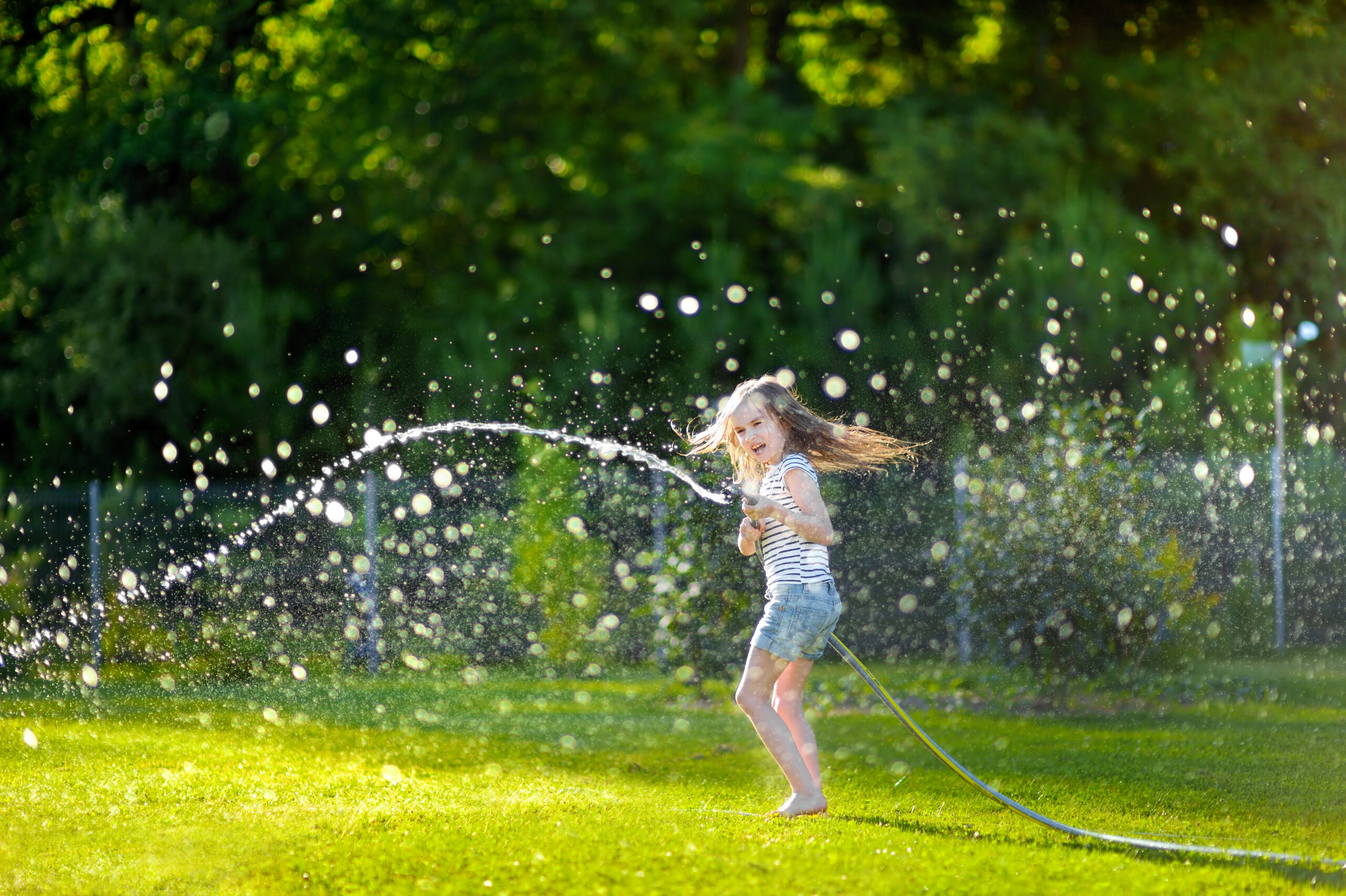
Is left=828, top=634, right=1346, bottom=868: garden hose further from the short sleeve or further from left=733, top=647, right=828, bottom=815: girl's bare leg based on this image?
the short sleeve

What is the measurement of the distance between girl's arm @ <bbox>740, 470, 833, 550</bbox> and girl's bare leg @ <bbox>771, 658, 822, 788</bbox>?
45 cm

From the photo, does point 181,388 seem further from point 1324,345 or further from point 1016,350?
point 1324,345

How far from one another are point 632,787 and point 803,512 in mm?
1853

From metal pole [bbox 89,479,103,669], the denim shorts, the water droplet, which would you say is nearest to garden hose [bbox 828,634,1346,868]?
the denim shorts

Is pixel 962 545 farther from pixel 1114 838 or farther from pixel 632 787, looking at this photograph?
pixel 1114 838

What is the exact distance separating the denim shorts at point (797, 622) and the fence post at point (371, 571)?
608 cm

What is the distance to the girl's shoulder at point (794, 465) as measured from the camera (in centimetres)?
483

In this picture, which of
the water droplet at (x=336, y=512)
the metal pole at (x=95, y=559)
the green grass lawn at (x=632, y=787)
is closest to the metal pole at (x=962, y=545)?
the green grass lawn at (x=632, y=787)

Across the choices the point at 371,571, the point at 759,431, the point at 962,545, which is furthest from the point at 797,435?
the point at 371,571

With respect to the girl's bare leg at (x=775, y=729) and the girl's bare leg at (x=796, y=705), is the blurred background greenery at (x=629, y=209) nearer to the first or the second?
the girl's bare leg at (x=796, y=705)

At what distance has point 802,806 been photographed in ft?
15.3

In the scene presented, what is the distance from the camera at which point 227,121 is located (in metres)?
15.9

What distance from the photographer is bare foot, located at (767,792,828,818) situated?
4.66m

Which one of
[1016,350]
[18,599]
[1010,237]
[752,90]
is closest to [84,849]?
[18,599]
